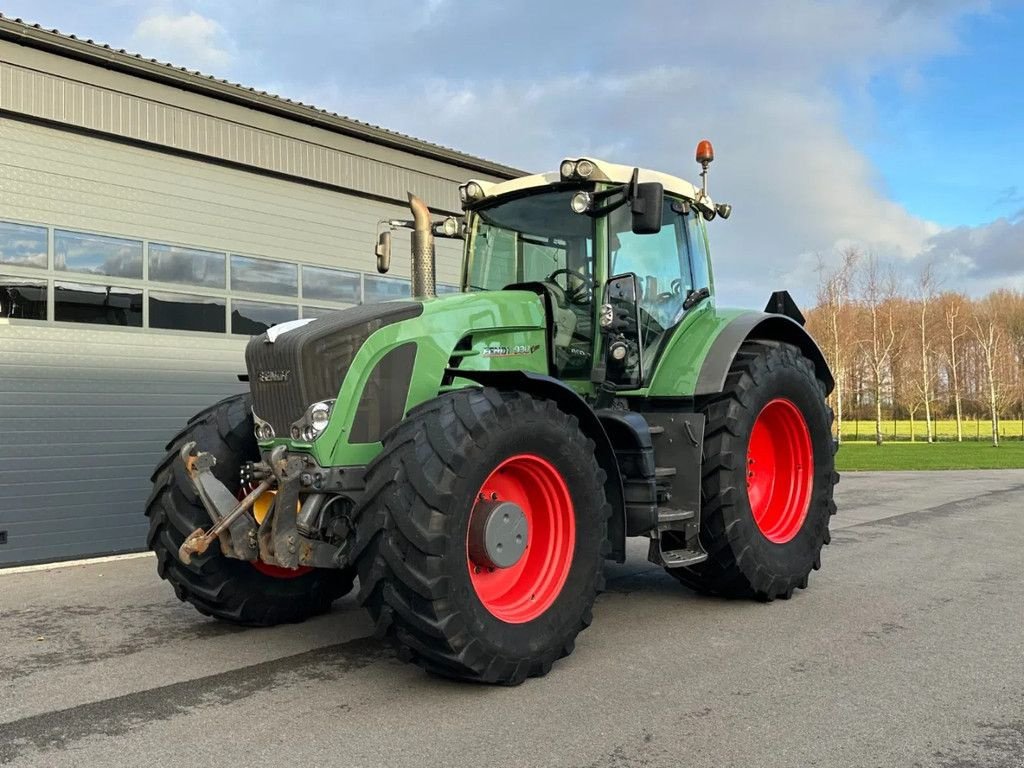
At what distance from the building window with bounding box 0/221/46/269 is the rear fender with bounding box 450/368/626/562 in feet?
18.9

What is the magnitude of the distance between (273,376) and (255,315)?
6.07m

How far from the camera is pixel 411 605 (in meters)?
3.73

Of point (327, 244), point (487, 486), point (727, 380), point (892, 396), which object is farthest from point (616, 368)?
point (892, 396)

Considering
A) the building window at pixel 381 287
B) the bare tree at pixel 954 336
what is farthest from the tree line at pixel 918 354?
the building window at pixel 381 287

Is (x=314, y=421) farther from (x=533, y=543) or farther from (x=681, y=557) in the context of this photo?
(x=681, y=557)

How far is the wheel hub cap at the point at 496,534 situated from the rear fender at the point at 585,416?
2.07 feet

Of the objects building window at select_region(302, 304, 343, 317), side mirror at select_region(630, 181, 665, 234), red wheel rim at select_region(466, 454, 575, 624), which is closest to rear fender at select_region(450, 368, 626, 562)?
red wheel rim at select_region(466, 454, 575, 624)

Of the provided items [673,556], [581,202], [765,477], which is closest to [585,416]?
[673,556]

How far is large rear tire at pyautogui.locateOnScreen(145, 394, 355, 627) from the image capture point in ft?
15.5

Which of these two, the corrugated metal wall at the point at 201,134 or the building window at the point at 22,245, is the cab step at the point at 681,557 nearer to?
the building window at the point at 22,245

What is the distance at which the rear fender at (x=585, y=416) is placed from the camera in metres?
4.48

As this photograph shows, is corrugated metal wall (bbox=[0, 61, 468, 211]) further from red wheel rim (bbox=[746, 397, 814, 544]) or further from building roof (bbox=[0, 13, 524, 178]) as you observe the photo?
red wheel rim (bbox=[746, 397, 814, 544])

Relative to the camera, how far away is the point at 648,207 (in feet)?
16.2

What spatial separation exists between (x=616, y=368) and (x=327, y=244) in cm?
673
